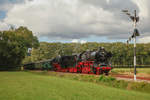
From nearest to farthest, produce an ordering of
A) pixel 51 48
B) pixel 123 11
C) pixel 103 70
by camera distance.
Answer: pixel 123 11 < pixel 103 70 < pixel 51 48

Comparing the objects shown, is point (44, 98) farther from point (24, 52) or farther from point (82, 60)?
point (24, 52)

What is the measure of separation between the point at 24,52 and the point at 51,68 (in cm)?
1092

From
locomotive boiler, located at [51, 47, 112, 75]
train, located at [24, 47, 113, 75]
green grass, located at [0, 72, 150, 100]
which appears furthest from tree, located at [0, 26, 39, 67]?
green grass, located at [0, 72, 150, 100]

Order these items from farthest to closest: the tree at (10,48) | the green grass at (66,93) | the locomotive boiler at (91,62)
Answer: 1. the tree at (10,48)
2. the locomotive boiler at (91,62)
3. the green grass at (66,93)

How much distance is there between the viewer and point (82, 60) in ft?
111

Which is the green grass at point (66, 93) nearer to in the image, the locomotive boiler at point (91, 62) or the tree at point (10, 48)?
the locomotive boiler at point (91, 62)

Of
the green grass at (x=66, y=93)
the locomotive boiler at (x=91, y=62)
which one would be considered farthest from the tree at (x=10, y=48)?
the green grass at (x=66, y=93)

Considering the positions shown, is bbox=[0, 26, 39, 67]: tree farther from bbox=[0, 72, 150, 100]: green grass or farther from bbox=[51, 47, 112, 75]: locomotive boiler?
bbox=[0, 72, 150, 100]: green grass

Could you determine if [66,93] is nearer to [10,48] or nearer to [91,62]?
[91,62]

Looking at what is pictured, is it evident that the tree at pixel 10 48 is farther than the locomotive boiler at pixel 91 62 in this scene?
Yes

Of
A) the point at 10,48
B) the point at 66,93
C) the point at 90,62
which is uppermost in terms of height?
the point at 10,48

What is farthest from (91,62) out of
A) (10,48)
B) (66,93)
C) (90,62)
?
(10,48)

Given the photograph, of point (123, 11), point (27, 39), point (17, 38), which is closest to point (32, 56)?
point (27, 39)

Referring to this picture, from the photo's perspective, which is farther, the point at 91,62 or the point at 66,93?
the point at 91,62
